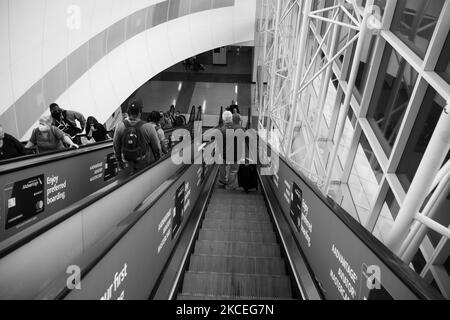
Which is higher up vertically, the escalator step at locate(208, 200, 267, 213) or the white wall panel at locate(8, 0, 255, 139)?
the white wall panel at locate(8, 0, 255, 139)

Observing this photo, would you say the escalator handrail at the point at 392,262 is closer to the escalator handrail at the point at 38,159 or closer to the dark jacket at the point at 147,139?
the dark jacket at the point at 147,139

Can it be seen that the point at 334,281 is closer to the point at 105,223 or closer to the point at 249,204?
the point at 105,223

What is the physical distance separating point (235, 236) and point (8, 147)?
3.87m

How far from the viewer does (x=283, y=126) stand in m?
10.8

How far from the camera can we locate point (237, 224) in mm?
5359

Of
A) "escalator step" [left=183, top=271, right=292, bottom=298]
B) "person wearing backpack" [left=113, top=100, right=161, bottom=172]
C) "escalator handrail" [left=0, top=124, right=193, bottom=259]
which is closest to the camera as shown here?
"escalator handrail" [left=0, top=124, right=193, bottom=259]

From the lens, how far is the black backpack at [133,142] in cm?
404

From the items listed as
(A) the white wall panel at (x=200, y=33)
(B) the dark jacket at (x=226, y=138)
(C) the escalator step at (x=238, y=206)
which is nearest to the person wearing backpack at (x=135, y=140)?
(C) the escalator step at (x=238, y=206)

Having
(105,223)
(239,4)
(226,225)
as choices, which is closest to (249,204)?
(226,225)

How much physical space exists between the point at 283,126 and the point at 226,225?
248 inches

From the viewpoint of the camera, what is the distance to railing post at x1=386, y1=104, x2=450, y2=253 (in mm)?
2342

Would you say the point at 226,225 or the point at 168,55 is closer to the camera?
the point at 226,225

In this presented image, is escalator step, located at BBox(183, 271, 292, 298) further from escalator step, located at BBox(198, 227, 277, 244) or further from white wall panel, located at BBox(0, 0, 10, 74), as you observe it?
white wall panel, located at BBox(0, 0, 10, 74)

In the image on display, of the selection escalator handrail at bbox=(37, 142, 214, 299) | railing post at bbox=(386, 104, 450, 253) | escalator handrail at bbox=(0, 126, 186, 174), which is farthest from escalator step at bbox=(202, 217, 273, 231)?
railing post at bbox=(386, 104, 450, 253)
